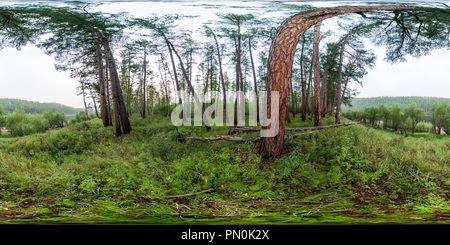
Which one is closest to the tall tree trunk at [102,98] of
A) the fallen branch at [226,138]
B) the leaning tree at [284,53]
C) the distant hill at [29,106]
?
the distant hill at [29,106]

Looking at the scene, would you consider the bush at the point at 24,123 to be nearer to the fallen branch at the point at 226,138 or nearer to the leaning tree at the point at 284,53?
the fallen branch at the point at 226,138

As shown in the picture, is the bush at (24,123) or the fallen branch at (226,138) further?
the fallen branch at (226,138)

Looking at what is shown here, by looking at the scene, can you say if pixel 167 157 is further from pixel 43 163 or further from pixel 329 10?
pixel 329 10

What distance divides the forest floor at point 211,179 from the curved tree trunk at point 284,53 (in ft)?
0.68

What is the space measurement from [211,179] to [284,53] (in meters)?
1.52

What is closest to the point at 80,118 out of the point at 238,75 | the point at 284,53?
the point at 238,75

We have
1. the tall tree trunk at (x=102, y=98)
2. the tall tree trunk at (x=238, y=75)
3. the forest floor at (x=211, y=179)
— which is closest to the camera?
the forest floor at (x=211, y=179)

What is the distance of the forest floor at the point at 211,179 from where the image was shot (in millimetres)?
1147

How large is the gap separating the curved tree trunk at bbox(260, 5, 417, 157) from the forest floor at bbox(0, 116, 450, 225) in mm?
208

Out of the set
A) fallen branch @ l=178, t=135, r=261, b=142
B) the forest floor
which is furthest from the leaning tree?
the forest floor

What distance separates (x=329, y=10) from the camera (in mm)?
1565

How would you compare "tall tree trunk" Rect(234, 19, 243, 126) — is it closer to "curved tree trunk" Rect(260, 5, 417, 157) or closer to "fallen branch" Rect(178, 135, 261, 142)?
"fallen branch" Rect(178, 135, 261, 142)
